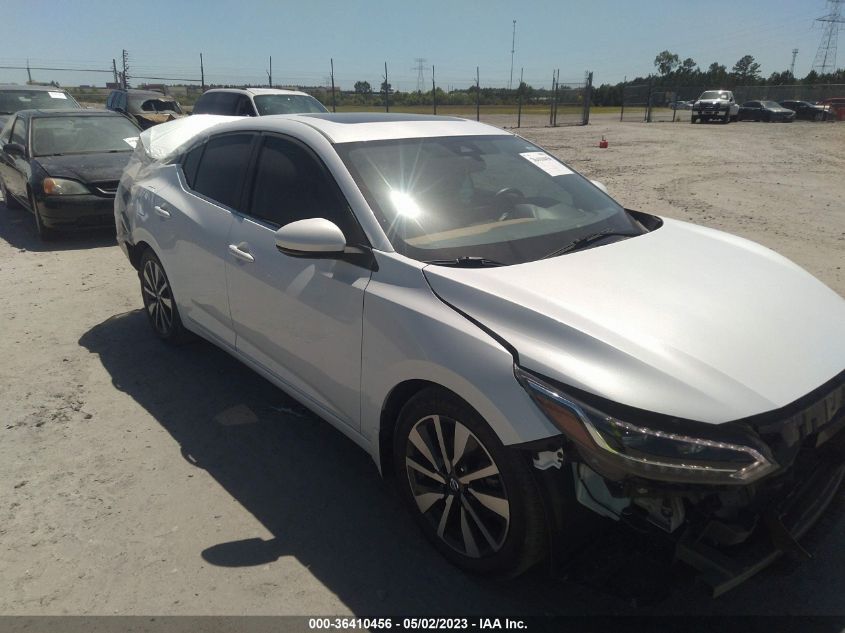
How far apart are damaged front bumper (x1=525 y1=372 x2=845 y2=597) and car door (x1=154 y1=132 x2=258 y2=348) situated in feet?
7.79

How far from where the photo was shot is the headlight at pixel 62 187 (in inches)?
308

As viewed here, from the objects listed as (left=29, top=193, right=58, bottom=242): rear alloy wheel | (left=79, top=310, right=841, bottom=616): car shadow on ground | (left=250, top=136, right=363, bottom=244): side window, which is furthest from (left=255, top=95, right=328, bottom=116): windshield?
(left=250, top=136, right=363, bottom=244): side window

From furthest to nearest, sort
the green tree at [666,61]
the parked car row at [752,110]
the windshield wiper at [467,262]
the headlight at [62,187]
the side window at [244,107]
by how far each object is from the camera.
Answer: the green tree at [666,61], the parked car row at [752,110], the side window at [244,107], the headlight at [62,187], the windshield wiper at [467,262]

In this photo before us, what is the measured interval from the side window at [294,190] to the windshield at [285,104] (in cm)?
944

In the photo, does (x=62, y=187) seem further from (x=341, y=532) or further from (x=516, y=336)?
(x=516, y=336)

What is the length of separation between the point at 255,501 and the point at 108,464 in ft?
2.99

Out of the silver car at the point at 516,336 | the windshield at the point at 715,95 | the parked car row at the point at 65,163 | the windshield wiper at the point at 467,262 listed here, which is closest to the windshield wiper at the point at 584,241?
the silver car at the point at 516,336

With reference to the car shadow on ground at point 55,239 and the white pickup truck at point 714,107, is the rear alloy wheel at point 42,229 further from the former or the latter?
the white pickup truck at point 714,107

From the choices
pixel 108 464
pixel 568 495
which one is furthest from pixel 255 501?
pixel 568 495

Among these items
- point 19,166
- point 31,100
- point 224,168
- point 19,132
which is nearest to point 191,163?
point 224,168

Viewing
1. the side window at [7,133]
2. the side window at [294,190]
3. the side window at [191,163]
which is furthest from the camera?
the side window at [7,133]

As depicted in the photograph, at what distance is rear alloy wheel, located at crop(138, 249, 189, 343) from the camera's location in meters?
4.54

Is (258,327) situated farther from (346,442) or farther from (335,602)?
(335,602)

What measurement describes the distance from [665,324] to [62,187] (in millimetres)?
7922
